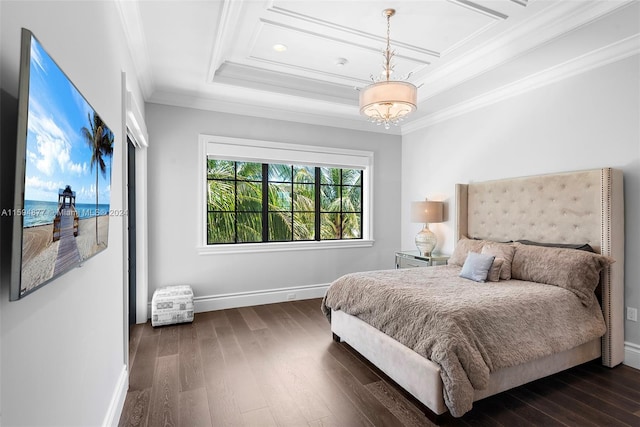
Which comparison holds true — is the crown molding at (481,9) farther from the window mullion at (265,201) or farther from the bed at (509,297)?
the window mullion at (265,201)

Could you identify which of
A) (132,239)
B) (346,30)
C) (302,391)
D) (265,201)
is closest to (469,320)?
(302,391)

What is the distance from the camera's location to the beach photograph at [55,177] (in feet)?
2.76

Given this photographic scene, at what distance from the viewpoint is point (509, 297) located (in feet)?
7.95

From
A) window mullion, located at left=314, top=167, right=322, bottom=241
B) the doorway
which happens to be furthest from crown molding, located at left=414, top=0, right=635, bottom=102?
the doorway

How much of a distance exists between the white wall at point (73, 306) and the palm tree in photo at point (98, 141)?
0.14 meters

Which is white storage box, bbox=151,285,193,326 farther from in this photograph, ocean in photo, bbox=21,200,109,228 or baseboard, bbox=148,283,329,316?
ocean in photo, bbox=21,200,109,228

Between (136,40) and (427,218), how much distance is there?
368 cm

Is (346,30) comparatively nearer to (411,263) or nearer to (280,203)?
(280,203)

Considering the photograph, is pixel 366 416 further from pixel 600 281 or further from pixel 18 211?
pixel 600 281

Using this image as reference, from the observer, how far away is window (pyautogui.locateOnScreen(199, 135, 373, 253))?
434 cm

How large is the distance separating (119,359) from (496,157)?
13.4 ft

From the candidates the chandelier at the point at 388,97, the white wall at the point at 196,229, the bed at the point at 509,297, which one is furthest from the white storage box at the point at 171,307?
the chandelier at the point at 388,97

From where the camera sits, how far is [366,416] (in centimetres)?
209

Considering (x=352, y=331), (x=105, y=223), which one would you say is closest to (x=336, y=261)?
(x=352, y=331)
